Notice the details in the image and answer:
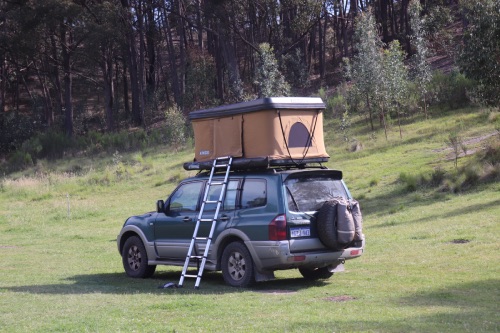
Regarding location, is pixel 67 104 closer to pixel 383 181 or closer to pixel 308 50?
pixel 308 50

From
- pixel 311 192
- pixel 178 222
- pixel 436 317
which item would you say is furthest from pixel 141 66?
pixel 436 317

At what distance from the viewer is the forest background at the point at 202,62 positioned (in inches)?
1679

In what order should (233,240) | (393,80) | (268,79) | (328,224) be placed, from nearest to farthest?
(328,224), (233,240), (393,80), (268,79)

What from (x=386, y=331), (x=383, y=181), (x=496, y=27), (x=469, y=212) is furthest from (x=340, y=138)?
(x=386, y=331)

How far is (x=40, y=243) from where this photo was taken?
22359mm

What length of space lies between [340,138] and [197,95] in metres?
19.6

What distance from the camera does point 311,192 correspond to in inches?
470

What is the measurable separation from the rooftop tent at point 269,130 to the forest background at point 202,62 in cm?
2650

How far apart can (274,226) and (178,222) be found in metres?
2.44

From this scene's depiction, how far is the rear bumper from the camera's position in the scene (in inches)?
445

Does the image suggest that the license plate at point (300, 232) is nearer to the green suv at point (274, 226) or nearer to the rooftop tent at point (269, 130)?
the green suv at point (274, 226)

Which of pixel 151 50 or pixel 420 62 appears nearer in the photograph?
pixel 420 62

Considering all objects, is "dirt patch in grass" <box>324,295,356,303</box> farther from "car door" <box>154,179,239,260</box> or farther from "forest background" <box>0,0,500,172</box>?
"forest background" <box>0,0,500,172</box>

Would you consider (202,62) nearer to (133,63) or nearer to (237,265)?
(133,63)
